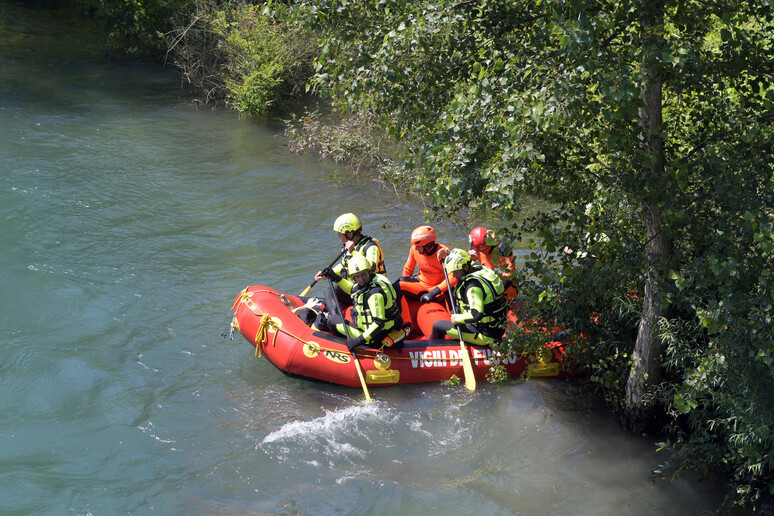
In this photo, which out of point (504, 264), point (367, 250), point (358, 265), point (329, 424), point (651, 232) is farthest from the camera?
point (367, 250)

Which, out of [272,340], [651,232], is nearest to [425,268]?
[272,340]

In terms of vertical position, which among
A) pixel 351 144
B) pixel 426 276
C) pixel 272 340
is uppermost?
pixel 351 144

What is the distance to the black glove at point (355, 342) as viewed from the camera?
7.87 meters

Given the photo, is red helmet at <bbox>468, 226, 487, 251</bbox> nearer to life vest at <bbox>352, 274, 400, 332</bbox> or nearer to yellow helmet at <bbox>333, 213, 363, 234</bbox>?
yellow helmet at <bbox>333, 213, 363, 234</bbox>

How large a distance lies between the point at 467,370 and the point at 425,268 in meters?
1.69

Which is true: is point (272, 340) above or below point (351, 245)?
below

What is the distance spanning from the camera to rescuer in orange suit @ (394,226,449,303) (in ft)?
29.0

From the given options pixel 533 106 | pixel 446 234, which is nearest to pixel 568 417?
pixel 533 106

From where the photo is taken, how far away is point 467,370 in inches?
307

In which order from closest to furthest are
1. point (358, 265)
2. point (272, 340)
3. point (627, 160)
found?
point (627, 160) < point (358, 265) < point (272, 340)

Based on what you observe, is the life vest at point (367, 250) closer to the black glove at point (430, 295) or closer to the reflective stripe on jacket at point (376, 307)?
the black glove at point (430, 295)

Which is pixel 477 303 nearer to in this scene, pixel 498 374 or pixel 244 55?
pixel 498 374

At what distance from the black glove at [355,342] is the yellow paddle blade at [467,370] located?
1.06 meters

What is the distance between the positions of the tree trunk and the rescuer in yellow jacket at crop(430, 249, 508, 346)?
62.2 inches
